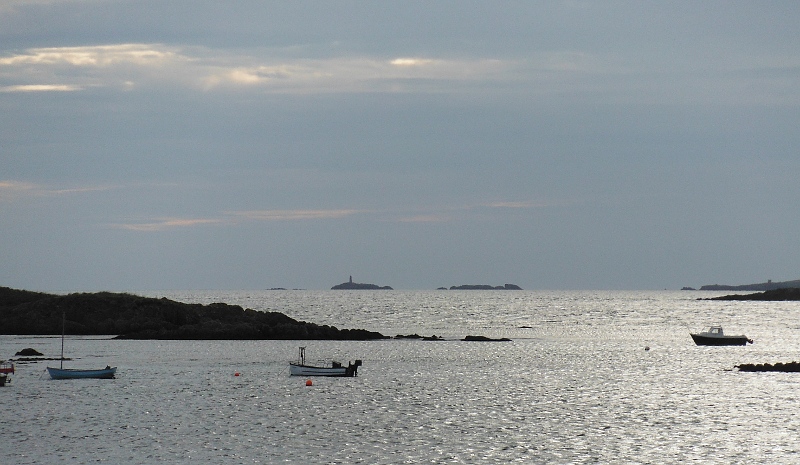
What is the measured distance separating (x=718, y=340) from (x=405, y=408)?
6298 cm

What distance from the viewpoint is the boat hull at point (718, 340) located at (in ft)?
342

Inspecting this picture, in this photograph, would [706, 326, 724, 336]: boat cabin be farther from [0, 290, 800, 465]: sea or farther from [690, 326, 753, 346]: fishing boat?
[0, 290, 800, 465]: sea

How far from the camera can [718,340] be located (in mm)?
104438

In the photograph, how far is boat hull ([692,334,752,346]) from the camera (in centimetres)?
10425

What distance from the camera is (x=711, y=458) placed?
3791cm

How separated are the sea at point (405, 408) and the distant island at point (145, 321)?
15.3m

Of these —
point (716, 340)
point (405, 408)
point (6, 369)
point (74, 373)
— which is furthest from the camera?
point (716, 340)

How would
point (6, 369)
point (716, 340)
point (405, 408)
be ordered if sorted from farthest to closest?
point (716, 340), point (6, 369), point (405, 408)

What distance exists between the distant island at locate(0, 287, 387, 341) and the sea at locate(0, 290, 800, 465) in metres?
15.3

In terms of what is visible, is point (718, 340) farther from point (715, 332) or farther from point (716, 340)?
point (715, 332)

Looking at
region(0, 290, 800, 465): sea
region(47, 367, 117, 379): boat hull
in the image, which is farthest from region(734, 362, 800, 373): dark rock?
region(47, 367, 117, 379): boat hull

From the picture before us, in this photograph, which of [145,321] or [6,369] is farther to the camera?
[145,321]

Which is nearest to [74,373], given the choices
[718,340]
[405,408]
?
[405,408]

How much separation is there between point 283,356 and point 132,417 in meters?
39.7
